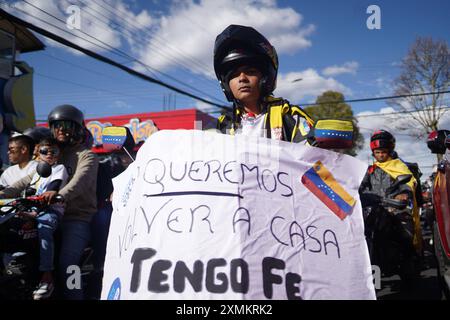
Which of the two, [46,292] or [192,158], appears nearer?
[192,158]

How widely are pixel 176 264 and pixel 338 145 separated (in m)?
0.88

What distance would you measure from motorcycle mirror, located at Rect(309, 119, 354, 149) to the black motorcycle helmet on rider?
2.53 m

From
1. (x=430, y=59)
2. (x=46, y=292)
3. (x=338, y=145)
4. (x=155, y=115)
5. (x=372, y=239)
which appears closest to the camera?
(x=338, y=145)

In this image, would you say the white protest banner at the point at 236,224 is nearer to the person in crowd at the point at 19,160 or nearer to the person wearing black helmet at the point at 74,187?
the person wearing black helmet at the point at 74,187

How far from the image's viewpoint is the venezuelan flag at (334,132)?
61.8 inches

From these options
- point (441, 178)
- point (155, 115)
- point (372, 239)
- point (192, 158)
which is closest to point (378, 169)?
point (372, 239)

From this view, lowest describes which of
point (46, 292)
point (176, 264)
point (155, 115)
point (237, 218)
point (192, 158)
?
point (46, 292)

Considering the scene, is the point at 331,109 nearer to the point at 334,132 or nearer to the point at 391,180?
the point at 391,180

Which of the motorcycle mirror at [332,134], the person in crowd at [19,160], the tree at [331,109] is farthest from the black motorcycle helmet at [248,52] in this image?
the tree at [331,109]

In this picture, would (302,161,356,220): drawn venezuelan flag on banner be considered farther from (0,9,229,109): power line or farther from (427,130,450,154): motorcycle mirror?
(0,9,229,109): power line

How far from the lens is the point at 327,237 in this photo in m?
1.37

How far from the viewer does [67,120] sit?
3320 mm

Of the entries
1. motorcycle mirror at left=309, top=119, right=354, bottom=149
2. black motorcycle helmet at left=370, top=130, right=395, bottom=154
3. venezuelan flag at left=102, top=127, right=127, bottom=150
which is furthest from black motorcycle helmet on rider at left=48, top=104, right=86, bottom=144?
black motorcycle helmet at left=370, top=130, right=395, bottom=154

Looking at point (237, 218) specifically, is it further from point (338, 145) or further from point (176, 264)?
point (338, 145)
